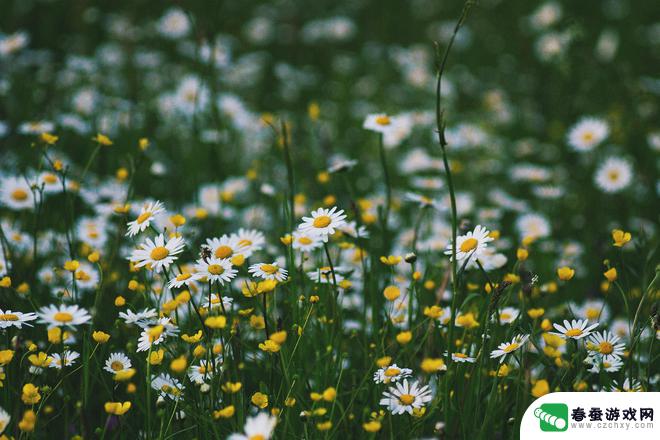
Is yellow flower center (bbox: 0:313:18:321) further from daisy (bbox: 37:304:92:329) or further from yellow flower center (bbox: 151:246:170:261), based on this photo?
yellow flower center (bbox: 151:246:170:261)

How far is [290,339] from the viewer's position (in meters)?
1.89

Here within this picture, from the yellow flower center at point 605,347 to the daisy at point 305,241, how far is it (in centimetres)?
83

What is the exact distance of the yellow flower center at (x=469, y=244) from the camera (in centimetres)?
181

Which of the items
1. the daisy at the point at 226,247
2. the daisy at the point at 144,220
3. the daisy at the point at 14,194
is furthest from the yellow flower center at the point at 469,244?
the daisy at the point at 14,194

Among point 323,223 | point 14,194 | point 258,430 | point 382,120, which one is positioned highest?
point 382,120

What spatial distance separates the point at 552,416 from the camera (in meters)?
1.61

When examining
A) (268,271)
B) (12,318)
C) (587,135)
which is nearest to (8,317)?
(12,318)

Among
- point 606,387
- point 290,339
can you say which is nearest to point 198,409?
point 290,339

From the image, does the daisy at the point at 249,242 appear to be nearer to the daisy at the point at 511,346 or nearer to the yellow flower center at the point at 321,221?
the yellow flower center at the point at 321,221

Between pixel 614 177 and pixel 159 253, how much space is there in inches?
96.9

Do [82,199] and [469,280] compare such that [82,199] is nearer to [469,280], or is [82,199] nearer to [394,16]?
[469,280]

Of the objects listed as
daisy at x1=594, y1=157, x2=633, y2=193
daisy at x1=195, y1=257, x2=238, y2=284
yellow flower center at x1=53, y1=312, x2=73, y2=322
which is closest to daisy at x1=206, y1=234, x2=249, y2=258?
daisy at x1=195, y1=257, x2=238, y2=284

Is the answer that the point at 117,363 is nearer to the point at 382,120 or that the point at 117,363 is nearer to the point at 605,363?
the point at 605,363

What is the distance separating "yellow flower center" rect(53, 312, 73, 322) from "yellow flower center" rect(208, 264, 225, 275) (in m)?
0.36
